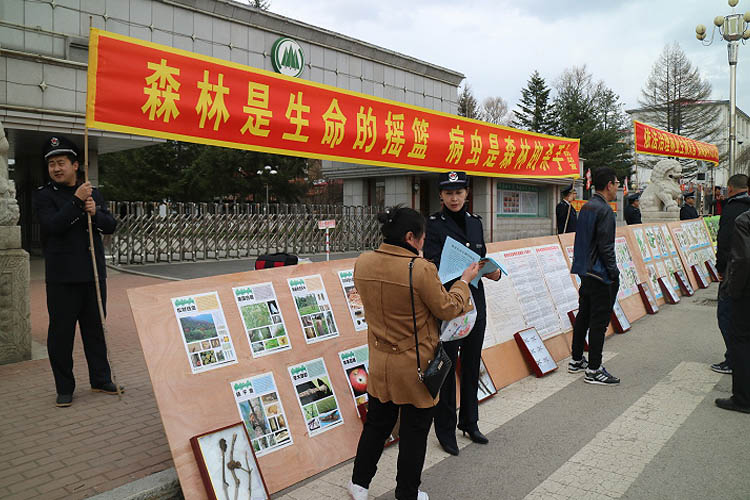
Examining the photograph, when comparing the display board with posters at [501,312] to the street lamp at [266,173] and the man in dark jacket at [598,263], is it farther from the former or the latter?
the street lamp at [266,173]

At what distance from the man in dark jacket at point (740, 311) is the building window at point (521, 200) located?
20.1m

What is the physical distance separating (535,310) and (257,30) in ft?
54.1

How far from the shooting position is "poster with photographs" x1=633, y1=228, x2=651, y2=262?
8.98 m

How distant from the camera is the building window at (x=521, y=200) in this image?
24.7 metres

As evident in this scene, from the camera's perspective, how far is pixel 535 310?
19.3 feet

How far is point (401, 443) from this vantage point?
9.41ft

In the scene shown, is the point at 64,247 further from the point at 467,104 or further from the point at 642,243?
the point at 467,104

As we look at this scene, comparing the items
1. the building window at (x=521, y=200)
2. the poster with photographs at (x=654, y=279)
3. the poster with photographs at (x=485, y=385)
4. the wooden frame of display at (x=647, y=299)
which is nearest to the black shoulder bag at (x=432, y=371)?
the poster with photographs at (x=485, y=385)

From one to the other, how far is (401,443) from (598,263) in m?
3.22

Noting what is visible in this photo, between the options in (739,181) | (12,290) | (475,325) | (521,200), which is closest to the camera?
(475,325)

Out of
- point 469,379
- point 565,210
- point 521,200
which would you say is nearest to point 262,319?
point 469,379

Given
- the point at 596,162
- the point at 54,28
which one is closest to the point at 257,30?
the point at 54,28

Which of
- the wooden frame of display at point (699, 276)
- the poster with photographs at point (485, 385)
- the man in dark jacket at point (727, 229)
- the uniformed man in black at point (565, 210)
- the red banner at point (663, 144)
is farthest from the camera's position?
the red banner at point (663, 144)

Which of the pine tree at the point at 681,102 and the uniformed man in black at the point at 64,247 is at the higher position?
the pine tree at the point at 681,102
